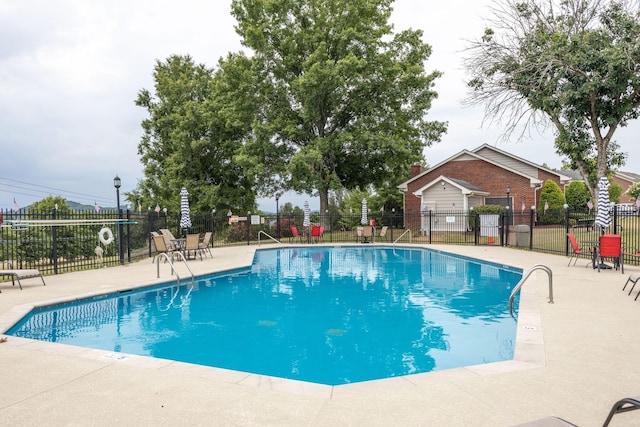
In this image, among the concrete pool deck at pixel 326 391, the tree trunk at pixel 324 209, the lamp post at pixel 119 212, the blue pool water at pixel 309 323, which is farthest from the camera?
the tree trunk at pixel 324 209

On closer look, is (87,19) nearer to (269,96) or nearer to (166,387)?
(166,387)

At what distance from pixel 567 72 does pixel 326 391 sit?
1677 centimetres

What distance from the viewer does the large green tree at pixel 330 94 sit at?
80.0ft

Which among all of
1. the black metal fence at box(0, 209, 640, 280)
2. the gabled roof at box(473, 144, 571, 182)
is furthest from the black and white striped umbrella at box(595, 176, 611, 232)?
the gabled roof at box(473, 144, 571, 182)

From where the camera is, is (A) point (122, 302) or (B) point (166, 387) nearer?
(B) point (166, 387)

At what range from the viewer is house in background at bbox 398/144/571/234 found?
24672mm

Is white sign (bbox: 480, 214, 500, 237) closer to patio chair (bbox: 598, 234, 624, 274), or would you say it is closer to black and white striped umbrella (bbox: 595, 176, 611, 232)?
black and white striped umbrella (bbox: 595, 176, 611, 232)

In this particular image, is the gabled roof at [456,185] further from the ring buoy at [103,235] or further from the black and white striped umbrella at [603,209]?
the ring buoy at [103,235]

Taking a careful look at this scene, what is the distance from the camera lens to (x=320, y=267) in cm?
1416

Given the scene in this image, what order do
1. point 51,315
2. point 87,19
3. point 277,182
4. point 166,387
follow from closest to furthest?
point 166,387
point 51,315
point 87,19
point 277,182

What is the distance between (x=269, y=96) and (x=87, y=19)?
15.5 m

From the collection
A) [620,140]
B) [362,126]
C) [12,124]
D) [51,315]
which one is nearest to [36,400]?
[51,315]

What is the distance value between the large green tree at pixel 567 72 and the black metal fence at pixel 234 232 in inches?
144


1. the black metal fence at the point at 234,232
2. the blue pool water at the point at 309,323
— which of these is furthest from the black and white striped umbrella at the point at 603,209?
the blue pool water at the point at 309,323
